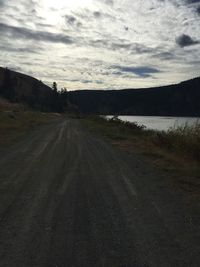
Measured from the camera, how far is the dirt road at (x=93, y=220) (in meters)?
4.95

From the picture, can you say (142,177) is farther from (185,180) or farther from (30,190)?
(30,190)

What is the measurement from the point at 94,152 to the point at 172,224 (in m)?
10.6

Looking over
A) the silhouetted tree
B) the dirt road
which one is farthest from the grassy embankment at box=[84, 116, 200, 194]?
the silhouetted tree

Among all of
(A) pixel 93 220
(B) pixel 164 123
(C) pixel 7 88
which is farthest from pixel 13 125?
(C) pixel 7 88

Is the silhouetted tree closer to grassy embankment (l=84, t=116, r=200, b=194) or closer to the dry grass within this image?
the dry grass

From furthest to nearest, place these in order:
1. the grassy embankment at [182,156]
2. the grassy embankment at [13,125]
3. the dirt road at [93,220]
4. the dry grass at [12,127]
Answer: the grassy embankment at [13,125] < the dry grass at [12,127] < the grassy embankment at [182,156] < the dirt road at [93,220]

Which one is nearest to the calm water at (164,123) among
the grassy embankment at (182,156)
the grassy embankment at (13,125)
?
the grassy embankment at (182,156)

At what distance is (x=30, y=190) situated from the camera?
8797 millimetres

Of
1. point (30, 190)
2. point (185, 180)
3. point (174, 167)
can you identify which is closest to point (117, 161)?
point (174, 167)

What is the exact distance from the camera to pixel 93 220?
21.5 ft

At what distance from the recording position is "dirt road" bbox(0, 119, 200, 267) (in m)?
4.95

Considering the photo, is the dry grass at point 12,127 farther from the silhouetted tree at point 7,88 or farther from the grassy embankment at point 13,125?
the silhouetted tree at point 7,88

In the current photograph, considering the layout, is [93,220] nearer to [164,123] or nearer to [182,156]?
[182,156]

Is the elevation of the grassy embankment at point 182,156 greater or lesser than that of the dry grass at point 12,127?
greater
